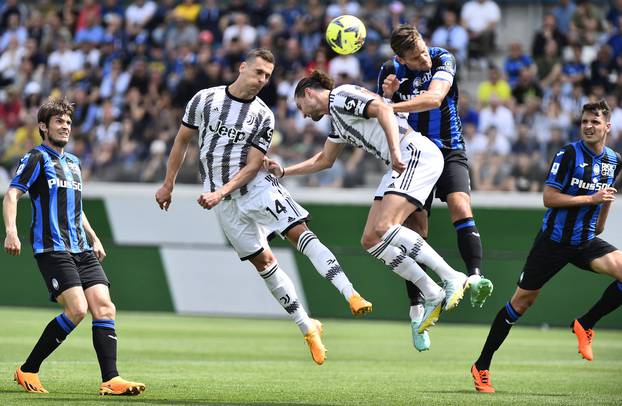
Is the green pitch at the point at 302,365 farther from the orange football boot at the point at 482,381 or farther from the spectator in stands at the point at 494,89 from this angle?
the spectator in stands at the point at 494,89

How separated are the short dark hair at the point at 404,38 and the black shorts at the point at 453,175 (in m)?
1.04

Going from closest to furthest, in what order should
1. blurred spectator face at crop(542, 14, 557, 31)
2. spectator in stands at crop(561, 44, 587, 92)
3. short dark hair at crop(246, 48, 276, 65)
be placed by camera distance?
short dark hair at crop(246, 48, 276, 65)
spectator in stands at crop(561, 44, 587, 92)
blurred spectator face at crop(542, 14, 557, 31)

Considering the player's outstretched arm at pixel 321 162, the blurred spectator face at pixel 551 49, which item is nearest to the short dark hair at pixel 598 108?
the player's outstretched arm at pixel 321 162

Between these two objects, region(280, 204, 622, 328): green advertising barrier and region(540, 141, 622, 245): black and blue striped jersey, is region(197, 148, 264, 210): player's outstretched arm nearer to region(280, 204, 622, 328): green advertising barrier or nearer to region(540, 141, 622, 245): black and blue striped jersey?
region(540, 141, 622, 245): black and blue striped jersey

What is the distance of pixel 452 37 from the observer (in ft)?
69.2

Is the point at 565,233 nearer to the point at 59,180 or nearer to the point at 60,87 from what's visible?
the point at 59,180

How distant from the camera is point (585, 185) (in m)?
10.5

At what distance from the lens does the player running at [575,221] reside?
10.3 m

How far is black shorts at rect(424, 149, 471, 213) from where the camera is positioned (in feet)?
34.1

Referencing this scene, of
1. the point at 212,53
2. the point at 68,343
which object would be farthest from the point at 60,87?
the point at 68,343

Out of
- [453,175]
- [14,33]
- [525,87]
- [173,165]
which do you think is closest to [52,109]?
[173,165]

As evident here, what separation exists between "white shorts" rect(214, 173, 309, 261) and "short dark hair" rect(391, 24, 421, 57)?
1691mm

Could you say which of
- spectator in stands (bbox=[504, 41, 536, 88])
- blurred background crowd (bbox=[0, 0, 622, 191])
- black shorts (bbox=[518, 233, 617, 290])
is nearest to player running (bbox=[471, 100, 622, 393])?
black shorts (bbox=[518, 233, 617, 290])

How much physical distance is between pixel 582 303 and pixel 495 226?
6.60 ft
